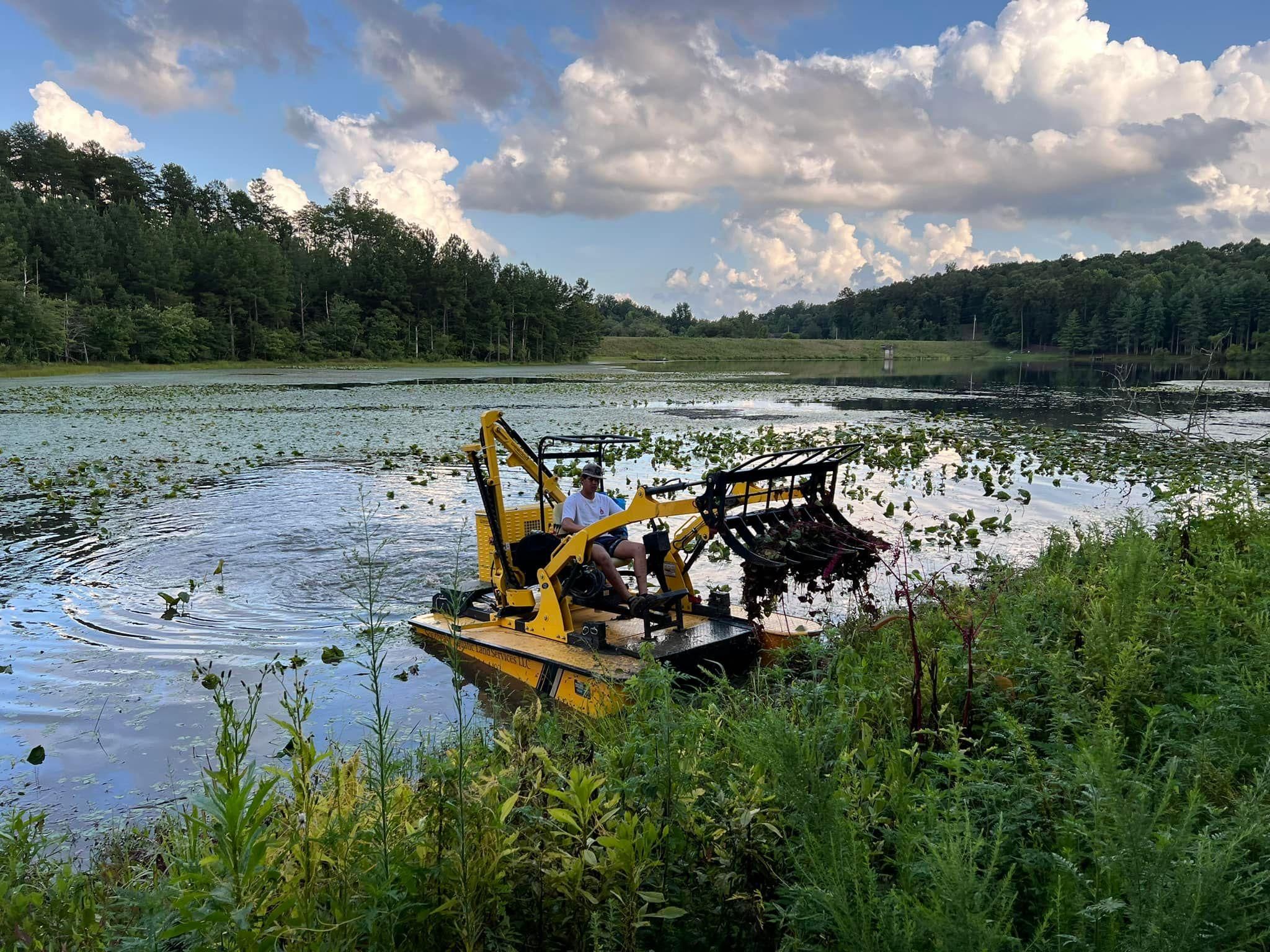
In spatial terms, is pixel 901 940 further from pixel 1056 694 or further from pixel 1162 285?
pixel 1162 285

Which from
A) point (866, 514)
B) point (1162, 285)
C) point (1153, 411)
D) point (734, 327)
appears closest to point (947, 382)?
point (1153, 411)

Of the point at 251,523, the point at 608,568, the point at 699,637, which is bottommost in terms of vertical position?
the point at 251,523

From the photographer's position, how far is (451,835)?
2822 mm

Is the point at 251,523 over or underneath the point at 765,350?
underneath

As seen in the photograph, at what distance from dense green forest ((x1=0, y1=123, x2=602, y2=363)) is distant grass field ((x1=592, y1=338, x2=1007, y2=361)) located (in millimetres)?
7714

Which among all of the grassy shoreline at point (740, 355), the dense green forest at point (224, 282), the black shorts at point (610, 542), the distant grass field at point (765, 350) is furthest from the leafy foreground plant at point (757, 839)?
the distant grass field at point (765, 350)

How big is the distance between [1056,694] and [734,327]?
500 ft

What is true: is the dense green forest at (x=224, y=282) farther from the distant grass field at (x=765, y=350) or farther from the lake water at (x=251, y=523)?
the lake water at (x=251, y=523)

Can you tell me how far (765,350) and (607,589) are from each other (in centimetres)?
11210

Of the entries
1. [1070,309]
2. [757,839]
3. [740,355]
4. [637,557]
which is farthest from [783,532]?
[1070,309]

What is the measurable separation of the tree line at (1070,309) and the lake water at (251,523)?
6306cm

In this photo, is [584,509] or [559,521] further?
[559,521]

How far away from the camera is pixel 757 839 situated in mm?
3062

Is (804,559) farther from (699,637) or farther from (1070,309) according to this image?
(1070,309)
